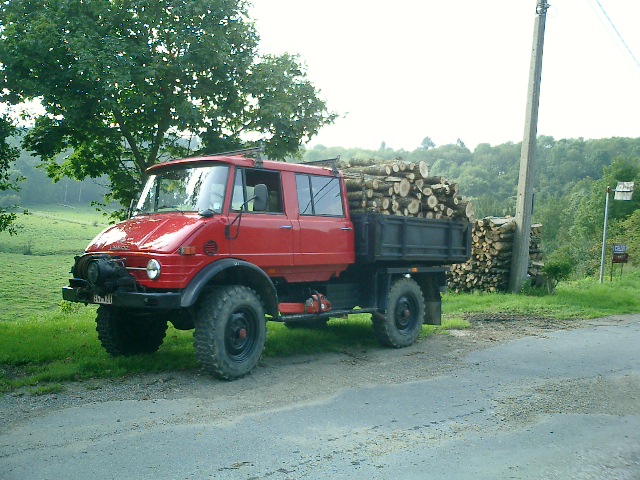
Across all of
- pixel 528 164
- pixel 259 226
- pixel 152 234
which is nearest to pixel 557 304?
pixel 528 164

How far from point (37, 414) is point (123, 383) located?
52.1 inches

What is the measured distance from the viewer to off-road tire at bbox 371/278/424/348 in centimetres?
1018

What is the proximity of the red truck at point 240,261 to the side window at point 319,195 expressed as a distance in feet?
0.05

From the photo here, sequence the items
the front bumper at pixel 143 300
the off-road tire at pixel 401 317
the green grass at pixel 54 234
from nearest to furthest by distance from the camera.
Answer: the front bumper at pixel 143 300 → the off-road tire at pixel 401 317 → the green grass at pixel 54 234

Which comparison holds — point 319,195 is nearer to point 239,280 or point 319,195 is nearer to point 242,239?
point 242,239

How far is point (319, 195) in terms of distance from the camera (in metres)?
9.37

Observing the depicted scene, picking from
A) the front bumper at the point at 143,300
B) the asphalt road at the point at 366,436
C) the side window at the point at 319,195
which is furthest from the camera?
the side window at the point at 319,195

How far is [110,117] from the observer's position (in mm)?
13344

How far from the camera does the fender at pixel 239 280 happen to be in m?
7.24

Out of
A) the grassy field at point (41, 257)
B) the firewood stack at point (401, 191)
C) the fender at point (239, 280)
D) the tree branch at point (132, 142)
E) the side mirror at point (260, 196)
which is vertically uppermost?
the tree branch at point (132, 142)

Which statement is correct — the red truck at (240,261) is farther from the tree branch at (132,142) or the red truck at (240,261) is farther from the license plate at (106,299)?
the tree branch at (132,142)

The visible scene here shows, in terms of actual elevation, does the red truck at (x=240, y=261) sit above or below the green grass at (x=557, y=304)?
above

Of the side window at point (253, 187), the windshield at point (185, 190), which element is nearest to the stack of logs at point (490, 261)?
the side window at point (253, 187)

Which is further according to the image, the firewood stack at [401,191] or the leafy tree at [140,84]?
the leafy tree at [140,84]
